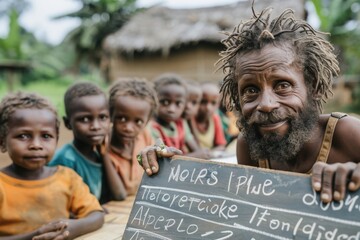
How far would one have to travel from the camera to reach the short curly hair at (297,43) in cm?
212

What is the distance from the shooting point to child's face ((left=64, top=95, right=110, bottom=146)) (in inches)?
130

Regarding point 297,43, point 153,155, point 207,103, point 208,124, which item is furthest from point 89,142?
point 208,124

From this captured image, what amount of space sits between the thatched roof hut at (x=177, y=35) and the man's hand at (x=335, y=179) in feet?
40.7

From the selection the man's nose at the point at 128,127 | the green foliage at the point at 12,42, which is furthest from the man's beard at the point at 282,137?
the green foliage at the point at 12,42

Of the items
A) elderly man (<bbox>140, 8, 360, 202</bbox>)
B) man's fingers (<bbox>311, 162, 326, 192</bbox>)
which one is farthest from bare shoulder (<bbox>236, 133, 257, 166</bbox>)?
man's fingers (<bbox>311, 162, 326, 192</bbox>)

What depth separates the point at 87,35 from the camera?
2117 centimetres

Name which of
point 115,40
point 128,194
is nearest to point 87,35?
point 115,40

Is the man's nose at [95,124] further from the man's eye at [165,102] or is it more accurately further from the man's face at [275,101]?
the man's eye at [165,102]

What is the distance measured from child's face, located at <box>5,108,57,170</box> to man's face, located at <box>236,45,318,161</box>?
1299 mm

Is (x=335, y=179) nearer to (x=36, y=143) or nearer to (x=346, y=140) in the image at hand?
(x=346, y=140)

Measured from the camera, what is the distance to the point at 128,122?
3676 mm

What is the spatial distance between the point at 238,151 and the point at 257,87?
68 cm

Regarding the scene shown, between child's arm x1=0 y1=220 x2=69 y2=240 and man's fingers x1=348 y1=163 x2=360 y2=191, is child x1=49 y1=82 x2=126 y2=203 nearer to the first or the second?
child's arm x1=0 y1=220 x2=69 y2=240

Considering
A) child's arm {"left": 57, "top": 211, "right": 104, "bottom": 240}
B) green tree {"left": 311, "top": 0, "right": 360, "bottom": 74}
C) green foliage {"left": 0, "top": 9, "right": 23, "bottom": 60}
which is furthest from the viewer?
green foliage {"left": 0, "top": 9, "right": 23, "bottom": 60}
